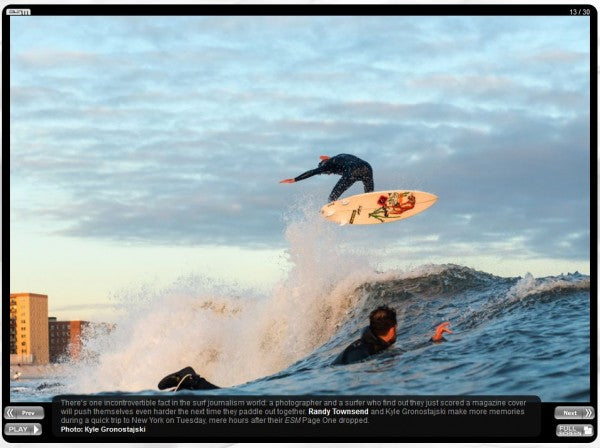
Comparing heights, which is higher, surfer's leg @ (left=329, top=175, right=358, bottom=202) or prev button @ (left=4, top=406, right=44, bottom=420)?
surfer's leg @ (left=329, top=175, right=358, bottom=202)

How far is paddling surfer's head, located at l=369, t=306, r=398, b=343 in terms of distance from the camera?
7.02 m

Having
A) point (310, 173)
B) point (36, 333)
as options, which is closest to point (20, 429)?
point (36, 333)

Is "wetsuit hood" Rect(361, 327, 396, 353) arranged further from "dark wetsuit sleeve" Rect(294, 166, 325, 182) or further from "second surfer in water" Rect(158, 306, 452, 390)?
"dark wetsuit sleeve" Rect(294, 166, 325, 182)

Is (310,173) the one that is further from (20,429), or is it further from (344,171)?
(20,429)

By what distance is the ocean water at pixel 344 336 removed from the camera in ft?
20.9

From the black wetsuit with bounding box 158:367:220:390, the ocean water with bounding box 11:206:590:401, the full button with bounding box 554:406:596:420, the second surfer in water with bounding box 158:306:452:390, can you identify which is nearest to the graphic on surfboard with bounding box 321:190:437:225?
the ocean water with bounding box 11:206:590:401

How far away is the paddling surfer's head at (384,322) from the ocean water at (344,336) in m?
0.24

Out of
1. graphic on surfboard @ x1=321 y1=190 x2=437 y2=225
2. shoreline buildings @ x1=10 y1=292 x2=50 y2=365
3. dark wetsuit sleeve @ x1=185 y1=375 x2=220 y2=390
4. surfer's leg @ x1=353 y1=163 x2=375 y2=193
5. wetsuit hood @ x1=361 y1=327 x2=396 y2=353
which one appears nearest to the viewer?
shoreline buildings @ x1=10 y1=292 x2=50 y2=365

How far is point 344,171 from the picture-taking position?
8914 millimetres

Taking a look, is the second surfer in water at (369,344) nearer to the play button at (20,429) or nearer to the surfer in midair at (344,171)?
the play button at (20,429)

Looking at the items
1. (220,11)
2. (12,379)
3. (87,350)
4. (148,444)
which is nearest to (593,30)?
(220,11)

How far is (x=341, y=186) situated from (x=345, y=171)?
0.57 m

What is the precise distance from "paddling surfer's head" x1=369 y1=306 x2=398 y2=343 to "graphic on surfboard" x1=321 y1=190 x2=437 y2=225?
2528mm

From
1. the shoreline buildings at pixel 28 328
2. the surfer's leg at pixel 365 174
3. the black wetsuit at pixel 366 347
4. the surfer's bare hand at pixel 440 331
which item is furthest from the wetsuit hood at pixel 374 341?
the shoreline buildings at pixel 28 328
